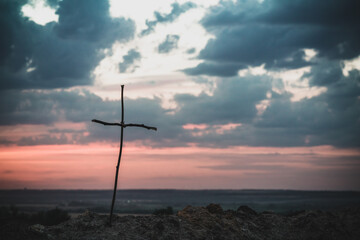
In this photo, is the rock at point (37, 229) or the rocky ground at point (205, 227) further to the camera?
the rocky ground at point (205, 227)

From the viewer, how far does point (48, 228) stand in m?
14.4

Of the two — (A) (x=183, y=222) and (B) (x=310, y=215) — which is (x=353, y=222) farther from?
(A) (x=183, y=222)

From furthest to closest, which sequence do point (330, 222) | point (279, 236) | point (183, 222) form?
point (330, 222) → point (279, 236) → point (183, 222)

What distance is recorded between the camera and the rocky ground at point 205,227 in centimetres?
1412

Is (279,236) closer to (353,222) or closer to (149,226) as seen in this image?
(353,222)

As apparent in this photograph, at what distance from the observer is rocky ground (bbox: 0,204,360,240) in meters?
14.1

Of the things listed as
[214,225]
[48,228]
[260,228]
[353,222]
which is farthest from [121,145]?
[353,222]

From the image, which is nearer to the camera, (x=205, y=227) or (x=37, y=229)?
(x=37, y=229)

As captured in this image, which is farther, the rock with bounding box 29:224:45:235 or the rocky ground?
the rocky ground

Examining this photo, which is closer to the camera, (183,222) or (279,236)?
(183,222)

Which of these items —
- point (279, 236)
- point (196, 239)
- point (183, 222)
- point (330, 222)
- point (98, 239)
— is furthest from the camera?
point (330, 222)

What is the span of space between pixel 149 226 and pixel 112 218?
1.51m

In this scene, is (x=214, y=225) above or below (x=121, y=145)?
below

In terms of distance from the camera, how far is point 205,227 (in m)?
16.1
